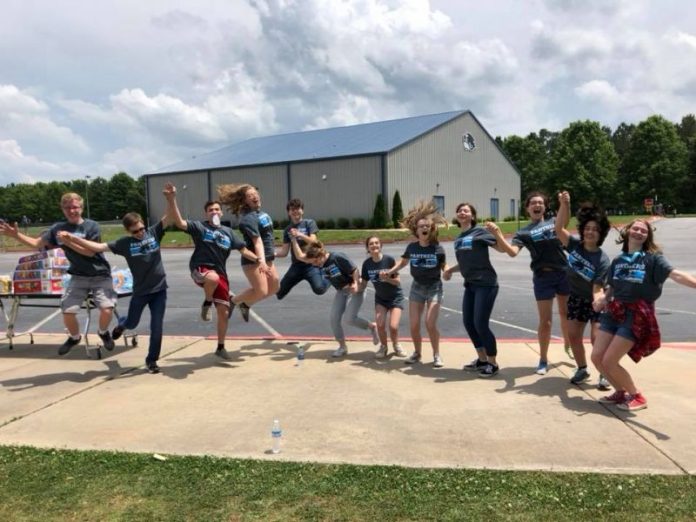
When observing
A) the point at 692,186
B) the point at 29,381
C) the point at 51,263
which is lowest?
the point at 29,381

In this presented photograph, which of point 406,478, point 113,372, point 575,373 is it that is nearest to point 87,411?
point 113,372

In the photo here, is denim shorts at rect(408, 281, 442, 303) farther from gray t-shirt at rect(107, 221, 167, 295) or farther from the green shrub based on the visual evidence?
the green shrub

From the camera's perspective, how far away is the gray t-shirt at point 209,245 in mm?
6141

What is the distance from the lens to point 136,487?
3287mm

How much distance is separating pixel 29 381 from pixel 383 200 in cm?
3356

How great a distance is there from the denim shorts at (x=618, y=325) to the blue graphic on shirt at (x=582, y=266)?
18.1 inches

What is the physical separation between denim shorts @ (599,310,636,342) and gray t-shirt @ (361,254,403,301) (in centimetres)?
238

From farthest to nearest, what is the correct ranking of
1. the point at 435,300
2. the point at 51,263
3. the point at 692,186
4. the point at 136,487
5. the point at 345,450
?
1. the point at 692,186
2. the point at 51,263
3. the point at 435,300
4. the point at 345,450
5. the point at 136,487

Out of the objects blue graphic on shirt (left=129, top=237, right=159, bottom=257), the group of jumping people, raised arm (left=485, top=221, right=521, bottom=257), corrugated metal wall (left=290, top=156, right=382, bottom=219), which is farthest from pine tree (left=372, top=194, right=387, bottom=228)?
raised arm (left=485, top=221, right=521, bottom=257)

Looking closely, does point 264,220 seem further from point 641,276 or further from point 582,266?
point 641,276

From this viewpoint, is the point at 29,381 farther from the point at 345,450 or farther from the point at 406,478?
the point at 406,478

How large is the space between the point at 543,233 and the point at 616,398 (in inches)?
64.2

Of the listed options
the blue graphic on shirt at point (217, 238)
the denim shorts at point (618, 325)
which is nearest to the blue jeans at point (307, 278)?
the blue graphic on shirt at point (217, 238)

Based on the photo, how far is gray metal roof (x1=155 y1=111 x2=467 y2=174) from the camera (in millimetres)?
41669
